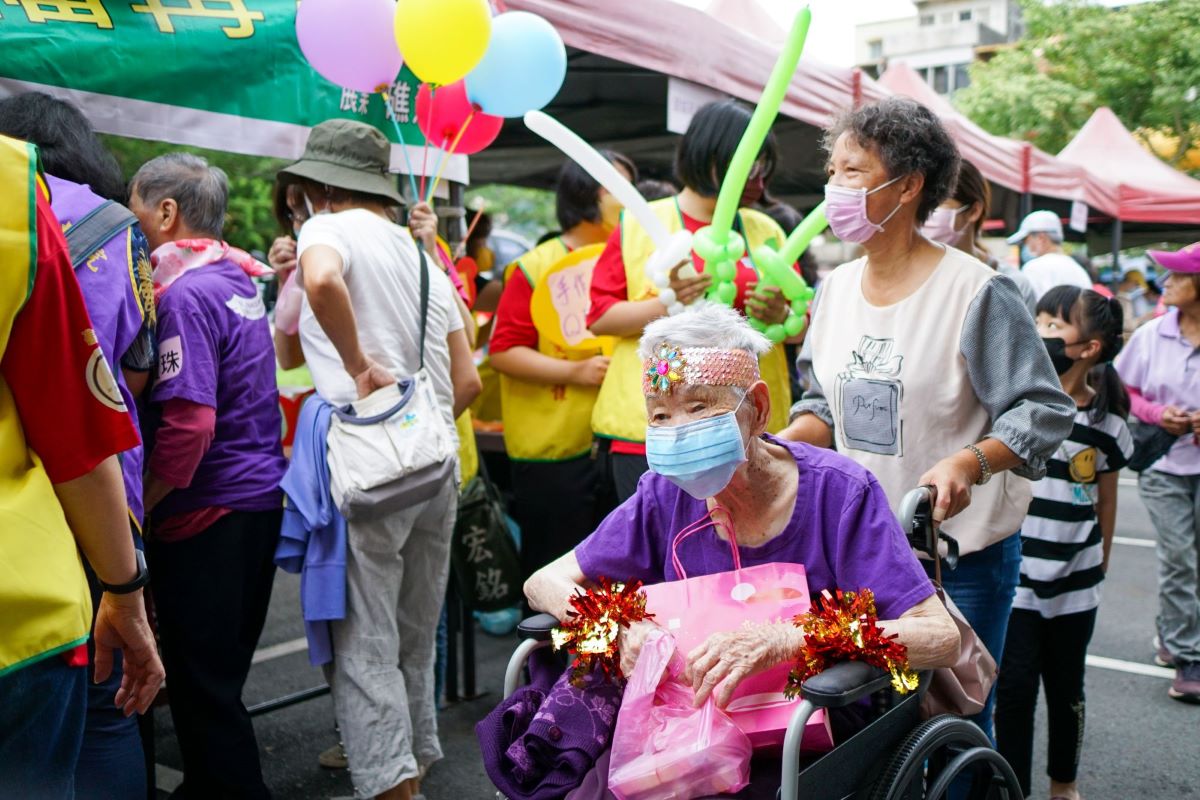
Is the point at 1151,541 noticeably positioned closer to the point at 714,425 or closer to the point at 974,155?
the point at 974,155

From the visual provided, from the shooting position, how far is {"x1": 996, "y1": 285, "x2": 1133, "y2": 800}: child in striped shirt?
3.33 m

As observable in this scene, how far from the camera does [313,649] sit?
305 centimetres

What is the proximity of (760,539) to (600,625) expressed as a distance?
0.36 m

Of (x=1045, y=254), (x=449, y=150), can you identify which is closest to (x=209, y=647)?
(x=449, y=150)

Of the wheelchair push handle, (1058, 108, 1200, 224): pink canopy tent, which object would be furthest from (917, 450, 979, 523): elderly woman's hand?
(1058, 108, 1200, 224): pink canopy tent

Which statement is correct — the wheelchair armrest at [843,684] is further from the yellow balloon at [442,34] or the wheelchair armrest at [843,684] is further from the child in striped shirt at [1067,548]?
the yellow balloon at [442,34]

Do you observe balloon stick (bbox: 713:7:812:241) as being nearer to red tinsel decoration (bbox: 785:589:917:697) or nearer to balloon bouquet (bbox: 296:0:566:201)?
balloon bouquet (bbox: 296:0:566:201)

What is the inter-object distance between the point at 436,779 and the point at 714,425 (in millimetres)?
2292

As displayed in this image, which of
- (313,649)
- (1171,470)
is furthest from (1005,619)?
(1171,470)

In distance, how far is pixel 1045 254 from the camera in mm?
8125

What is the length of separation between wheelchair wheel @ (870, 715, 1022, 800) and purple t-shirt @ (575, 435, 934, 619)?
24 centimetres

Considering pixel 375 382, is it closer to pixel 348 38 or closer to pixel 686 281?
pixel 686 281

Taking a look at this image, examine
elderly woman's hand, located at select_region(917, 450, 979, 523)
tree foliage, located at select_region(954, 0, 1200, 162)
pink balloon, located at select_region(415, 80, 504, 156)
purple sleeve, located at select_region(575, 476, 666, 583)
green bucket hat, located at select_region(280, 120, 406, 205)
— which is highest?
tree foliage, located at select_region(954, 0, 1200, 162)

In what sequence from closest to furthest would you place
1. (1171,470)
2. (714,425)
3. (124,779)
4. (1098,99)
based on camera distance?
1. (714,425)
2. (124,779)
3. (1171,470)
4. (1098,99)
